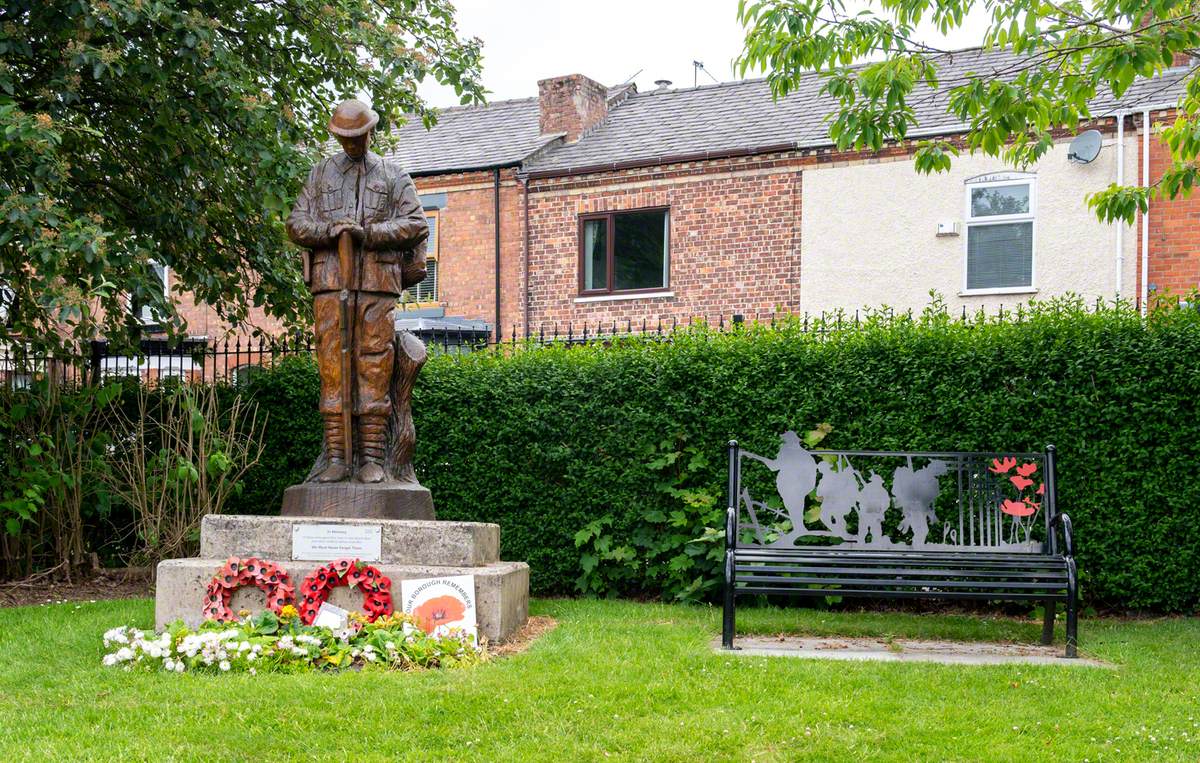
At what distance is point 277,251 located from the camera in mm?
10297

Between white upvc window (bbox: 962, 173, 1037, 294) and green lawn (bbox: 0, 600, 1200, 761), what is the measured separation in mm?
9892

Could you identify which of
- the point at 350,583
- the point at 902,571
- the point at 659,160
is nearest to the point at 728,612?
the point at 902,571

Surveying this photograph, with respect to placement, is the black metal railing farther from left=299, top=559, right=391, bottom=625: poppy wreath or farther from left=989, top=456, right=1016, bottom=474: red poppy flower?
left=299, top=559, right=391, bottom=625: poppy wreath

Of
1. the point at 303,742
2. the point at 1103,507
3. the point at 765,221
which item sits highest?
the point at 765,221

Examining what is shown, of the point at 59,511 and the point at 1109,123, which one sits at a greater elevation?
the point at 1109,123

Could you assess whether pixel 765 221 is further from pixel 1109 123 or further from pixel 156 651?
pixel 156 651

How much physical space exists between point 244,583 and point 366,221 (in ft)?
7.58

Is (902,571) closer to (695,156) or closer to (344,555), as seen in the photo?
(344,555)

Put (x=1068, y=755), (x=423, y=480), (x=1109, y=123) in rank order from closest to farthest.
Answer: (x=1068, y=755) < (x=423, y=480) < (x=1109, y=123)

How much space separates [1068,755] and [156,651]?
4371mm

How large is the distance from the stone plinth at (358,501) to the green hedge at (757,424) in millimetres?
2125

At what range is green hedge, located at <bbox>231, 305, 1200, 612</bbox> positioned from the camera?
8.10 m

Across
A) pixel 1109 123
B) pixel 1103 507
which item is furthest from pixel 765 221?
pixel 1103 507

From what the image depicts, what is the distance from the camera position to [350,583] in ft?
22.0
